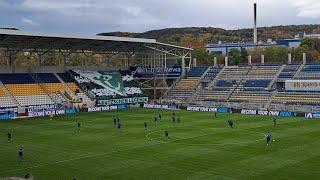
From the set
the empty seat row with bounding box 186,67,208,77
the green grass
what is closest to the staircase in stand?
the green grass

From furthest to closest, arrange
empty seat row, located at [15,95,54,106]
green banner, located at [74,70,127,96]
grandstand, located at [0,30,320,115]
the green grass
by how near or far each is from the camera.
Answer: green banner, located at [74,70,127,96], grandstand, located at [0,30,320,115], empty seat row, located at [15,95,54,106], the green grass

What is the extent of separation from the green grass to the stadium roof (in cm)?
1478

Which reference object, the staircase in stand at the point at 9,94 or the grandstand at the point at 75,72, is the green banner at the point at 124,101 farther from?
the staircase in stand at the point at 9,94

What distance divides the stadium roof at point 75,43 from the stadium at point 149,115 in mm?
174

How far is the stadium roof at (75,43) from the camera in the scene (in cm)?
6406

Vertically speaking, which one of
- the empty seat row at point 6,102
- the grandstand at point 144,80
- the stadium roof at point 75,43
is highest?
the stadium roof at point 75,43

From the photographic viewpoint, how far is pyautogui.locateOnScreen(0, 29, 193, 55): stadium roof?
64.1 metres

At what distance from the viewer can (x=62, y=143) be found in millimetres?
39406

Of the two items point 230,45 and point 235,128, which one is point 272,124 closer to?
point 235,128

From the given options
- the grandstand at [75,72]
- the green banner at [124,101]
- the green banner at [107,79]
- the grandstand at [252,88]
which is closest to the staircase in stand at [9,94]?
the grandstand at [75,72]

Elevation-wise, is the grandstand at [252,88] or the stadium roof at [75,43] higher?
the stadium roof at [75,43]

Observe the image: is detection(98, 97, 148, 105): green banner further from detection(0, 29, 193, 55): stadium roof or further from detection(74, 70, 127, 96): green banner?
detection(0, 29, 193, 55): stadium roof

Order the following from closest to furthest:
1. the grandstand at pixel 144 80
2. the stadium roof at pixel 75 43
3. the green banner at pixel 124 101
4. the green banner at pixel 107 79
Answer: the stadium roof at pixel 75 43
the grandstand at pixel 144 80
the green banner at pixel 124 101
the green banner at pixel 107 79

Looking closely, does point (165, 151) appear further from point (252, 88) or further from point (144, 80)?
point (144, 80)
